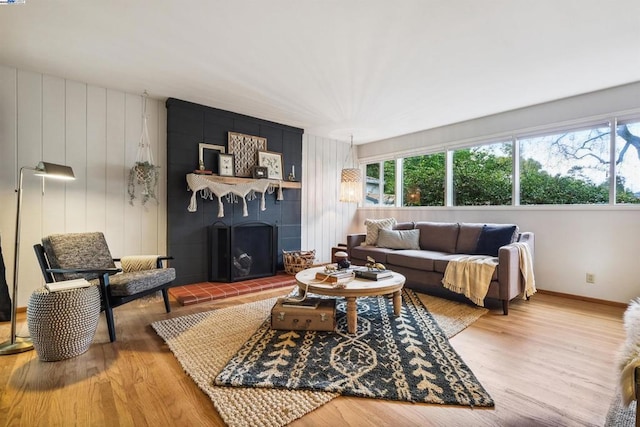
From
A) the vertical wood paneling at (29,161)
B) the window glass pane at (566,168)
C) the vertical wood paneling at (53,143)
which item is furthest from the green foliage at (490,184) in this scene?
the vertical wood paneling at (29,161)

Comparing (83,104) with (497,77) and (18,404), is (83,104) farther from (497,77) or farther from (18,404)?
(497,77)

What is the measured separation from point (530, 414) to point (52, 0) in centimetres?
369

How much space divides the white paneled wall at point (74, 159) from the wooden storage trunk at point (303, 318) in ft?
6.92

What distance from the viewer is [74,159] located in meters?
3.13

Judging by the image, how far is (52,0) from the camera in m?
1.92

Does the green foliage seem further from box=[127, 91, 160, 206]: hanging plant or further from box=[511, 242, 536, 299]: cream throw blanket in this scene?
box=[127, 91, 160, 206]: hanging plant

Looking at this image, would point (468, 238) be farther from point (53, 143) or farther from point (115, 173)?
point (53, 143)

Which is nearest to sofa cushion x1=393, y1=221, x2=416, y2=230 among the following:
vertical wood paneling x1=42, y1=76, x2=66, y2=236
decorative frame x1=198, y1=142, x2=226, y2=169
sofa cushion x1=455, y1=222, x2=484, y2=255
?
sofa cushion x1=455, y1=222, x2=484, y2=255

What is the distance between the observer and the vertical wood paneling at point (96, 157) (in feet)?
10.5

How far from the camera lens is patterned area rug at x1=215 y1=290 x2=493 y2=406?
1.65 m

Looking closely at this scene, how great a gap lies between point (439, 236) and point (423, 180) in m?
1.25

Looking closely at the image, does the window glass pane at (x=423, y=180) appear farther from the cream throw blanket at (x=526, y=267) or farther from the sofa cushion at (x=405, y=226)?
the cream throw blanket at (x=526, y=267)

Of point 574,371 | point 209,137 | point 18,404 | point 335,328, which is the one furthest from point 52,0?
point 574,371

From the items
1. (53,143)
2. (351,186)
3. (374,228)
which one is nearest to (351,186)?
(351,186)
